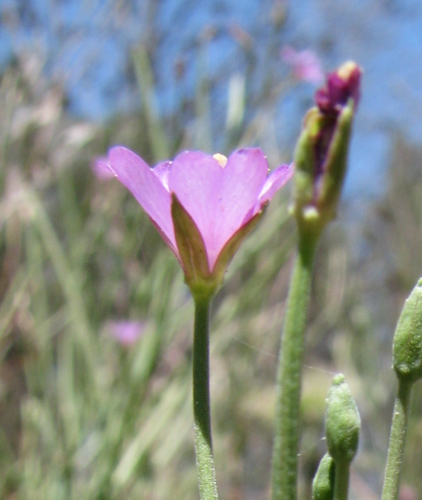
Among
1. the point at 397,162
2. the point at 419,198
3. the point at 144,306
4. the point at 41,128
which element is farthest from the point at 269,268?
the point at 397,162

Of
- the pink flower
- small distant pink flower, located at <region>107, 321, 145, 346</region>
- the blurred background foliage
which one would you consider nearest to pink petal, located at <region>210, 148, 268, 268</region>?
the pink flower

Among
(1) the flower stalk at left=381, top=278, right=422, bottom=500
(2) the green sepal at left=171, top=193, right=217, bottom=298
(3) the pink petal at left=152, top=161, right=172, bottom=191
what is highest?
(3) the pink petal at left=152, top=161, right=172, bottom=191

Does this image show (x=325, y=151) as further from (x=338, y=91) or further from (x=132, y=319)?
(x=132, y=319)

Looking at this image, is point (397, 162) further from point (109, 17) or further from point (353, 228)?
point (109, 17)

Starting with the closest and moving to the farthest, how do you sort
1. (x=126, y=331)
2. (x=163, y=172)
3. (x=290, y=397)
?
1. (x=290, y=397)
2. (x=163, y=172)
3. (x=126, y=331)

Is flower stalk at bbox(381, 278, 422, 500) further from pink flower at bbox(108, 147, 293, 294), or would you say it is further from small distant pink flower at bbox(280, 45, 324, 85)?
small distant pink flower at bbox(280, 45, 324, 85)

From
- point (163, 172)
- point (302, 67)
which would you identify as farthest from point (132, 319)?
point (163, 172)

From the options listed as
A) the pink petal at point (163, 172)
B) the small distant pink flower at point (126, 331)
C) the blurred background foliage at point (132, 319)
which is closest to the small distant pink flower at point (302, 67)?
the blurred background foliage at point (132, 319)
